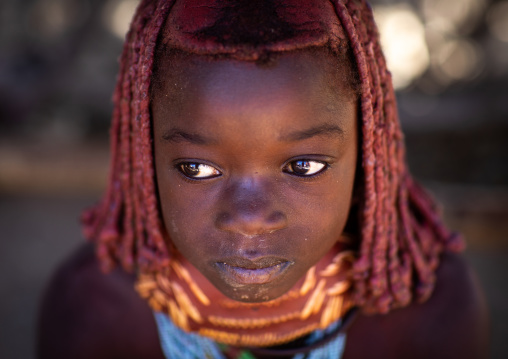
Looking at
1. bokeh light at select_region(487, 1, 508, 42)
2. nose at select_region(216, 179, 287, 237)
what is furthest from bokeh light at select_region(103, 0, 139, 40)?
nose at select_region(216, 179, 287, 237)

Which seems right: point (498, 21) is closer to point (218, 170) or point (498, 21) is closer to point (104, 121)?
point (104, 121)

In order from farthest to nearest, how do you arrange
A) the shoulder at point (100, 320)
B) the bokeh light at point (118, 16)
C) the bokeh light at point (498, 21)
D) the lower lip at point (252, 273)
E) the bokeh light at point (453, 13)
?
the bokeh light at point (118, 16) → the bokeh light at point (453, 13) → the bokeh light at point (498, 21) → the shoulder at point (100, 320) → the lower lip at point (252, 273)

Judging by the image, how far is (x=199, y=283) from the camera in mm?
1197

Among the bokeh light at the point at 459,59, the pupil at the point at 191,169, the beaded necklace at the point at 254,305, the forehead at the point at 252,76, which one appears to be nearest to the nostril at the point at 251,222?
the pupil at the point at 191,169

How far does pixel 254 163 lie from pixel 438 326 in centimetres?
72

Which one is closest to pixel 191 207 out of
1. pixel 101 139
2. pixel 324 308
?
pixel 324 308

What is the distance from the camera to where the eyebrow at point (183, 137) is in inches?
35.3

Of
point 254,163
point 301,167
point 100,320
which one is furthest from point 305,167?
point 100,320

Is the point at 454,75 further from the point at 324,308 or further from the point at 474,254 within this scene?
the point at 324,308

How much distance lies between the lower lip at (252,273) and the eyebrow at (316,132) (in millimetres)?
259

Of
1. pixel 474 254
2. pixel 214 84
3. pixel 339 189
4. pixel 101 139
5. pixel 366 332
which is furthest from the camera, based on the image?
pixel 101 139

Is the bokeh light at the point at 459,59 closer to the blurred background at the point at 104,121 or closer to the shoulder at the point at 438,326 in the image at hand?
the blurred background at the point at 104,121

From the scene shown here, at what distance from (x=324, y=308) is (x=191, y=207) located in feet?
1.54

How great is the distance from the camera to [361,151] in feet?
3.46
